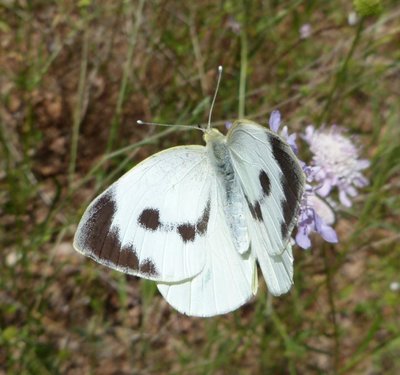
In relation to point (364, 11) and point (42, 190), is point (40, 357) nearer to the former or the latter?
point (42, 190)

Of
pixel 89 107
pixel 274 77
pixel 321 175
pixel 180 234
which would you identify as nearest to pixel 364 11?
pixel 321 175

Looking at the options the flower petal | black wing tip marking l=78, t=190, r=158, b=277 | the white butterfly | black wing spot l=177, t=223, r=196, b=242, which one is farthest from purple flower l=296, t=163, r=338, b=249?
black wing tip marking l=78, t=190, r=158, b=277

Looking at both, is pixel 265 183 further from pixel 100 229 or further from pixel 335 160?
pixel 335 160

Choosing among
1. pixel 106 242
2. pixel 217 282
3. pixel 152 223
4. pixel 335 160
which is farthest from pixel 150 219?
pixel 335 160

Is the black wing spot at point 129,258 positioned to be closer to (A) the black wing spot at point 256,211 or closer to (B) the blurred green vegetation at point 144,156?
(A) the black wing spot at point 256,211

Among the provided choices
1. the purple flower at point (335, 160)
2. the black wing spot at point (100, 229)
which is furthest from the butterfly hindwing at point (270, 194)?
the purple flower at point (335, 160)

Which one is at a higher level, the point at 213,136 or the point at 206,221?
the point at 213,136
